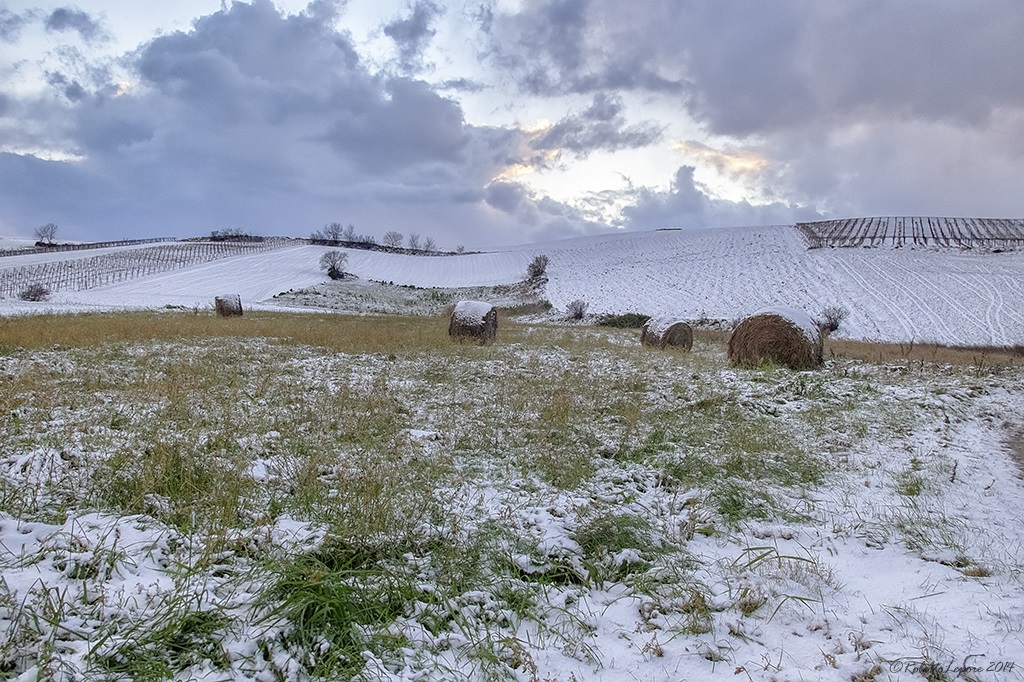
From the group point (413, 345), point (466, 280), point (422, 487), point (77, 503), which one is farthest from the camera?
point (466, 280)

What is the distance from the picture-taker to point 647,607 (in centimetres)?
399

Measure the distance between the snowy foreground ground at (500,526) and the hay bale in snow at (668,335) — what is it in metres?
8.09

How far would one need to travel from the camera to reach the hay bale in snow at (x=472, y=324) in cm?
1838

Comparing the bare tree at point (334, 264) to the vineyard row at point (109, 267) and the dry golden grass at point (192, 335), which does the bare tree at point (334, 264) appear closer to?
the vineyard row at point (109, 267)

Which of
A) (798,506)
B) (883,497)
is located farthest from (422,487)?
(883,497)

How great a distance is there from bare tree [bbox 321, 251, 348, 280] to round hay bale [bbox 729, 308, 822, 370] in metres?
58.6

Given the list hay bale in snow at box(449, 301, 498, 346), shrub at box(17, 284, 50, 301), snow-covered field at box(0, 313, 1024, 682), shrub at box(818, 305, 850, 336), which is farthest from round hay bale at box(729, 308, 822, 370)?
shrub at box(17, 284, 50, 301)

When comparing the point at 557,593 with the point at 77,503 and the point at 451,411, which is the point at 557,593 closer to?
the point at 77,503

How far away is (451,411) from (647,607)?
514 centimetres

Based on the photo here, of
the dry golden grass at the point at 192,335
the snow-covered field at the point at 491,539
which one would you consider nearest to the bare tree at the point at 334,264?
the dry golden grass at the point at 192,335

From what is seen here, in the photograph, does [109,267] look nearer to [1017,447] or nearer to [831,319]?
[831,319]

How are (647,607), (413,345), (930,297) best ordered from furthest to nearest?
(930,297) < (413,345) < (647,607)

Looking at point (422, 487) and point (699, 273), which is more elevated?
point (699, 273)

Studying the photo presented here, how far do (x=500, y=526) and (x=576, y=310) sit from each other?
38.2 m
